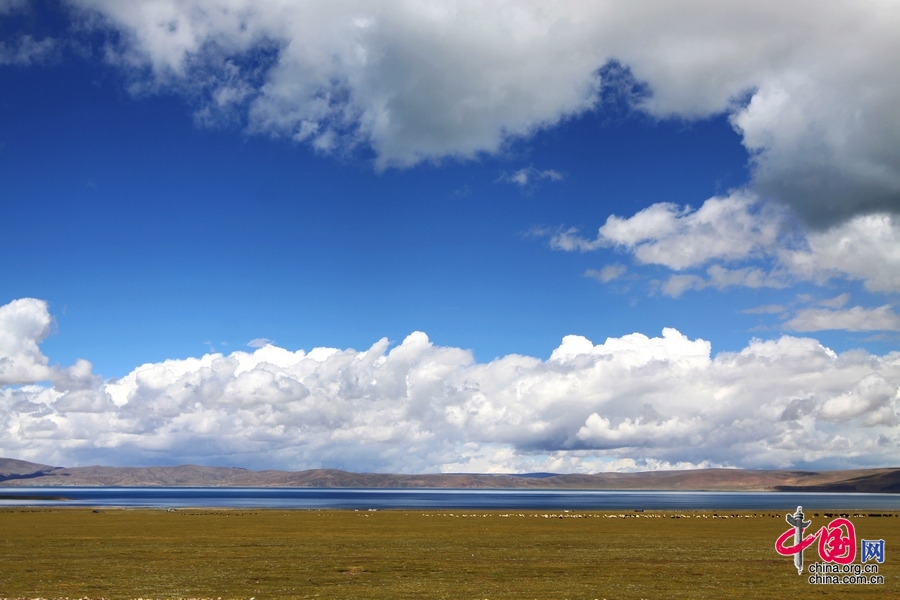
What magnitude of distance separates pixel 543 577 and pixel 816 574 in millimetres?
15698

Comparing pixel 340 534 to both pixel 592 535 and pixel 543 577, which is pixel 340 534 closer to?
pixel 592 535

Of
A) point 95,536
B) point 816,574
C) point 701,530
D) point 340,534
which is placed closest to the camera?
point 816,574

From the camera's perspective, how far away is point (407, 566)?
1702 inches

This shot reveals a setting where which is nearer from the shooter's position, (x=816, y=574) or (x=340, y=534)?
(x=816, y=574)

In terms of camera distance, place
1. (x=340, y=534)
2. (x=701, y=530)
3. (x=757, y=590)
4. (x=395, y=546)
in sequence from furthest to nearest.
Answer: (x=701, y=530), (x=340, y=534), (x=395, y=546), (x=757, y=590)

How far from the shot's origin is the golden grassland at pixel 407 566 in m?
33.4

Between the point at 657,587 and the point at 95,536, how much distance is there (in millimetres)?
57011

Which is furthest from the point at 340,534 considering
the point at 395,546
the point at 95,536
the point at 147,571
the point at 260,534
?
the point at 147,571

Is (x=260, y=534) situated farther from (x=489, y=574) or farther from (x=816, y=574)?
(x=816, y=574)

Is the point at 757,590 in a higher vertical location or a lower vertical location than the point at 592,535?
higher

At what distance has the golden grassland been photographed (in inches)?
1314

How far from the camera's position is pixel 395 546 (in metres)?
57.2

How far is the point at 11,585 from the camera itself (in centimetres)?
3459

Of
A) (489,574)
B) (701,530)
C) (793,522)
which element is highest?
(793,522)
